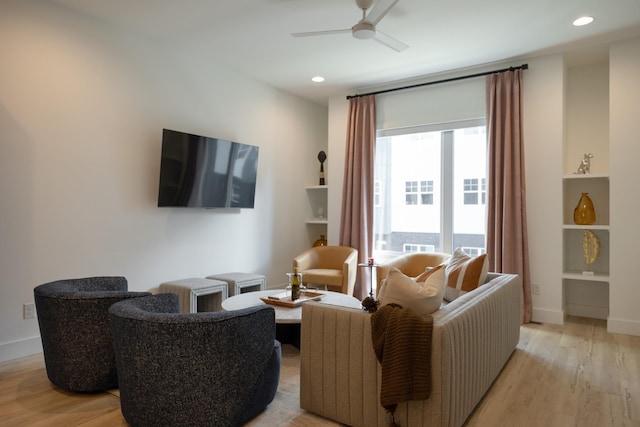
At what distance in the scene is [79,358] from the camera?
2.45 metres

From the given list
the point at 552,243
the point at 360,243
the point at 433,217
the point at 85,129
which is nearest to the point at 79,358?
the point at 85,129

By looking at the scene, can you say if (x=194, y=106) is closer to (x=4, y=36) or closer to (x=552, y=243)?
(x=4, y=36)

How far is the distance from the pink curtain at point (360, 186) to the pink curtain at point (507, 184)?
151 centimetres

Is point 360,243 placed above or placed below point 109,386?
above

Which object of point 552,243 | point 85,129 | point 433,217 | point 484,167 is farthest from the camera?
point 433,217

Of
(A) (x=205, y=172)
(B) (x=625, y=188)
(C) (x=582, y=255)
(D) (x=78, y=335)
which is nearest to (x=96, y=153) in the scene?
(A) (x=205, y=172)

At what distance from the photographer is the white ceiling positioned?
132 inches

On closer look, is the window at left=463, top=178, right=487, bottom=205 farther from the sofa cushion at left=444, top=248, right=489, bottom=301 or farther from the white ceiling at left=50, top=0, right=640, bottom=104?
the sofa cushion at left=444, top=248, right=489, bottom=301

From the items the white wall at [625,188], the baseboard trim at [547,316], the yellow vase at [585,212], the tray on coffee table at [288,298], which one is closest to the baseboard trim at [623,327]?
the white wall at [625,188]

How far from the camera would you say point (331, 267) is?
17.3 feet

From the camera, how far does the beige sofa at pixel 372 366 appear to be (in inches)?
74.0

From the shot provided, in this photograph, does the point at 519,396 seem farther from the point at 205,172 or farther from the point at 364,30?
the point at 205,172

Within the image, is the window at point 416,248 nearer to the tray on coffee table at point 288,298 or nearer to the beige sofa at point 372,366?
the tray on coffee table at point 288,298

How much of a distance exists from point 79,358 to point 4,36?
2.50 meters
